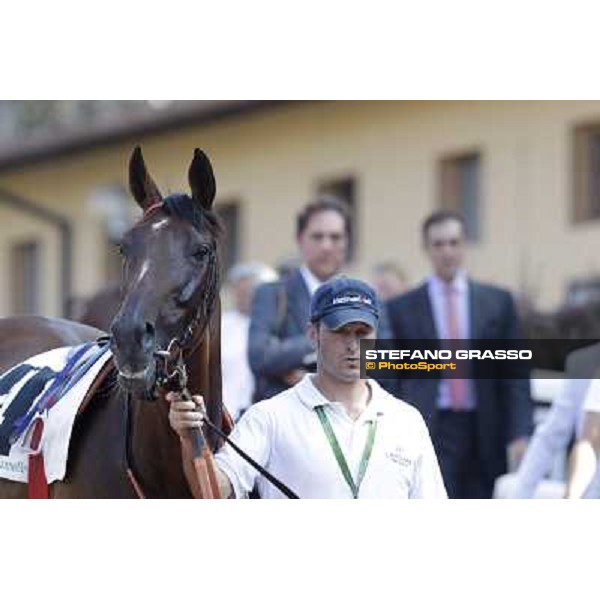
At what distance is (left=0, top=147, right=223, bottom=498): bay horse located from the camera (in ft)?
17.2

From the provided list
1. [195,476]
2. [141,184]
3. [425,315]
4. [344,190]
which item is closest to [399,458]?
[195,476]

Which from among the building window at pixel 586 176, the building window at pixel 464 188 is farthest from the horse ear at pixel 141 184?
the building window at pixel 464 188

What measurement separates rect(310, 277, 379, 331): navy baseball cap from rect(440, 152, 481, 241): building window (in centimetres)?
628

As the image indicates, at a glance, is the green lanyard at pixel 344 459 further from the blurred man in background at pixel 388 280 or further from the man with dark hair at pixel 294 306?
the blurred man in background at pixel 388 280

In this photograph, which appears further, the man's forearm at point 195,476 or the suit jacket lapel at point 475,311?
the suit jacket lapel at point 475,311

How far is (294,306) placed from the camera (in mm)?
7375

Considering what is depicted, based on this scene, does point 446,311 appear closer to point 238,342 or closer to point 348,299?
point 238,342

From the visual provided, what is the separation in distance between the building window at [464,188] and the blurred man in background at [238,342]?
1.72m

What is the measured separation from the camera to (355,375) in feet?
A: 18.2

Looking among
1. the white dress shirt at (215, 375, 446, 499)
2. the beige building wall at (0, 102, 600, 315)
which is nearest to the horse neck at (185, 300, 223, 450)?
the white dress shirt at (215, 375, 446, 499)

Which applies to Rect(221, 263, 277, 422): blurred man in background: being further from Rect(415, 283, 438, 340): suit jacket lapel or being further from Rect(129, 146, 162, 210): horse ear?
Rect(129, 146, 162, 210): horse ear

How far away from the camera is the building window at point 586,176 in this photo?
9.23 meters
